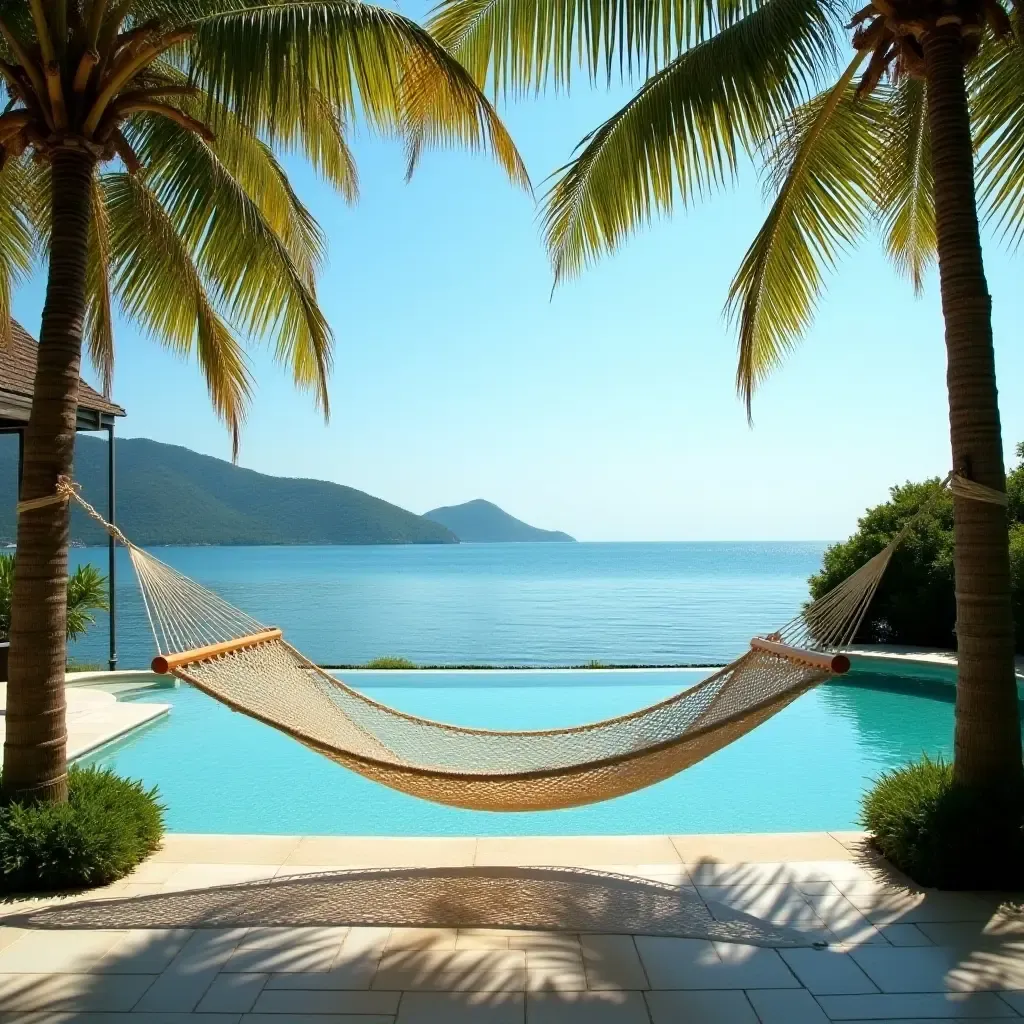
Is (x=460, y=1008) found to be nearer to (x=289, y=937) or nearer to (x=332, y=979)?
(x=332, y=979)

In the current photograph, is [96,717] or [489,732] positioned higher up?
[489,732]

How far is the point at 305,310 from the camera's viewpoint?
134 inches

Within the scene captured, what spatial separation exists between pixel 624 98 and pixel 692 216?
1.93 ft

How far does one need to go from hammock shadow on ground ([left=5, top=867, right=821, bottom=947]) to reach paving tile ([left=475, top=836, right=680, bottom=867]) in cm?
17

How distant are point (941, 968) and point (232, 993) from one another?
4.95ft

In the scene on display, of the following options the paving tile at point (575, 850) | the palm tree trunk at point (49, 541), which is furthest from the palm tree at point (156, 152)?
the paving tile at point (575, 850)

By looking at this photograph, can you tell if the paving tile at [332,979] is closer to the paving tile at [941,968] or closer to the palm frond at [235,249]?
the paving tile at [941,968]

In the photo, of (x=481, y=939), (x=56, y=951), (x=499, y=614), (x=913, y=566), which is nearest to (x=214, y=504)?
(x=499, y=614)

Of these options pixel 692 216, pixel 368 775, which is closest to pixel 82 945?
pixel 368 775

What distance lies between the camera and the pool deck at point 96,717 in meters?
4.26

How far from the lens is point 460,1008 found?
5.60 ft

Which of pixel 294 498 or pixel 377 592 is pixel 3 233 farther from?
pixel 294 498

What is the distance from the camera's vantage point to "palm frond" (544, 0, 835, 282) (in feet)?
9.21

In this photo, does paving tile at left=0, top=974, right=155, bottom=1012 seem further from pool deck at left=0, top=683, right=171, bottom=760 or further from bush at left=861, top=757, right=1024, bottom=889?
pool deck at left=0, top=683, right=171, bottom=760
